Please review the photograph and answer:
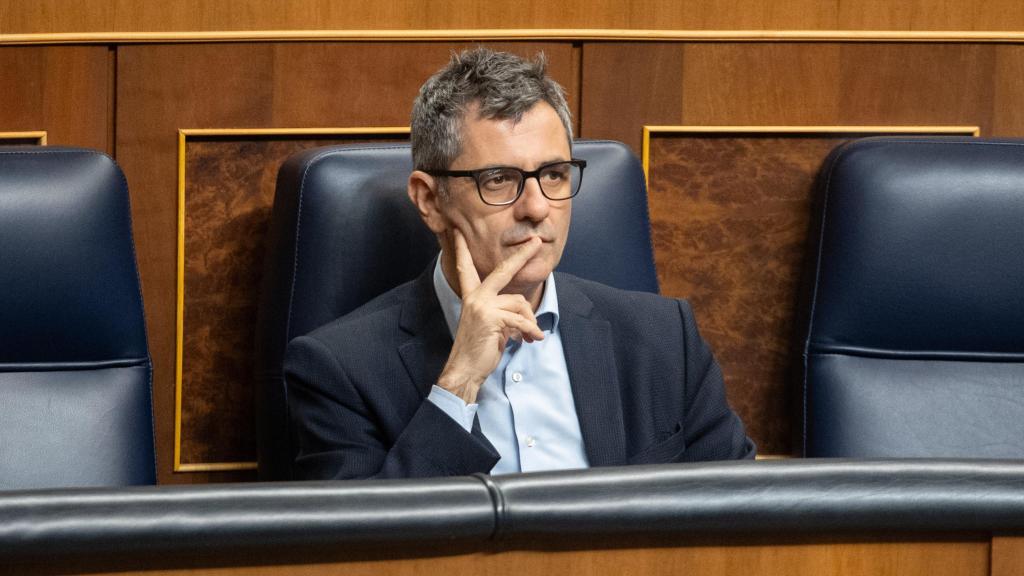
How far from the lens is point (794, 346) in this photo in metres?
1.58

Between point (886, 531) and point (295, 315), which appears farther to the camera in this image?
point (295, 315)

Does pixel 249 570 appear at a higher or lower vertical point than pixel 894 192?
lower

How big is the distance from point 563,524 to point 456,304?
26.5 inches

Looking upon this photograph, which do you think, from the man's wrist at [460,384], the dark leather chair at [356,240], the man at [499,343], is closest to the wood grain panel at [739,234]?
the dark leather chair at [356,240]

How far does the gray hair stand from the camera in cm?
124

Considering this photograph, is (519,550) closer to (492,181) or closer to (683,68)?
(492,181)

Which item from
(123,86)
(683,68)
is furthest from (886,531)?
(123,86)

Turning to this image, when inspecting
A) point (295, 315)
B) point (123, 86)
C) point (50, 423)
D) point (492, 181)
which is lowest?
point (50, 423)

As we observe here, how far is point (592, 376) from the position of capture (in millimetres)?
1286

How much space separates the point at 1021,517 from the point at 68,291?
1001 millimetres

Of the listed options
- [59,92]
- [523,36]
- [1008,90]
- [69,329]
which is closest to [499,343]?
[69,329]

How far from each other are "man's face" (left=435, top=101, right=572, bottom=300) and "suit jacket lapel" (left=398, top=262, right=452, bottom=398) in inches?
2.9

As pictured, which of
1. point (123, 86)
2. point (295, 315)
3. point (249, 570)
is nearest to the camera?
point (249, 570)

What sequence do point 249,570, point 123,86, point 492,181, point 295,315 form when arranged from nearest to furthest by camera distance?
point 249,570
point 492,181
point 295,315
point 123,86
